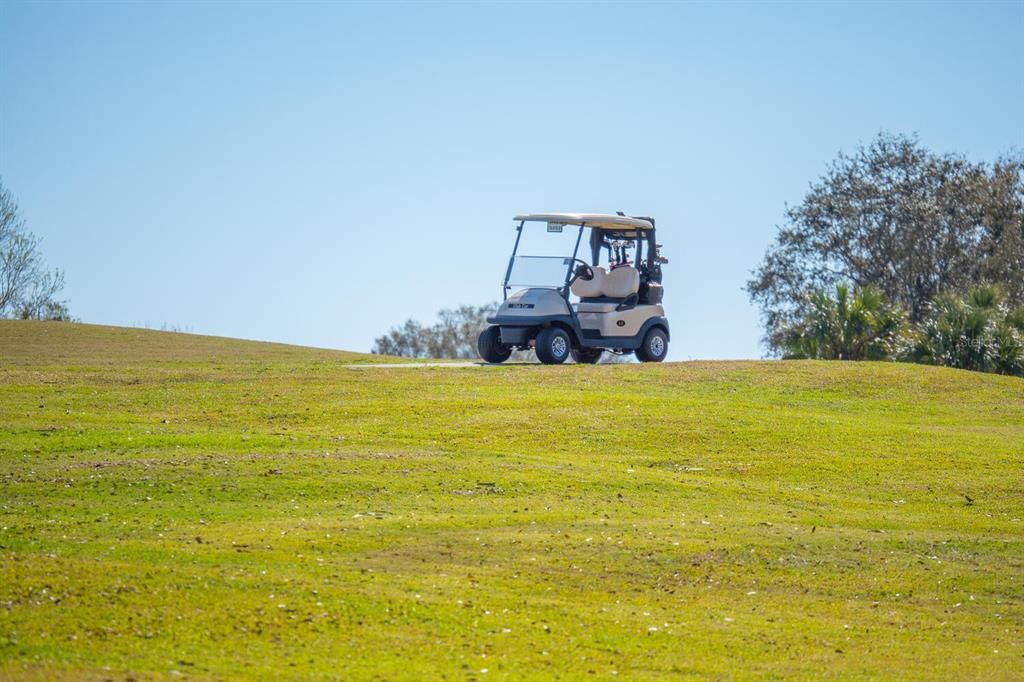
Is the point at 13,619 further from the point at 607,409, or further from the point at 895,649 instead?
the point at 607,409

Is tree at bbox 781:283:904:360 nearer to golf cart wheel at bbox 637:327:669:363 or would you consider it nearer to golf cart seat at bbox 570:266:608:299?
golf cart wheel at bbox 637:327:669:363

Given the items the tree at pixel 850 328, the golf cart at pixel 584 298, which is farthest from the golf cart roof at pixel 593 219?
the tree at pixel 850 328

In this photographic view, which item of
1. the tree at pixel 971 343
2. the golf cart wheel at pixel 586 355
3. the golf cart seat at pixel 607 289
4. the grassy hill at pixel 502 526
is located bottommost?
the grassy hill at pixel 502 526

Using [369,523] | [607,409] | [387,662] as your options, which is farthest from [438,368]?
[387,662]

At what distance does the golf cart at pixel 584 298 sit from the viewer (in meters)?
28.8

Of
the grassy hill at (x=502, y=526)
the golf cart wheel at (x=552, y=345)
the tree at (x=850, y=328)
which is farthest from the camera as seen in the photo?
the tree at (x=850, y=328)

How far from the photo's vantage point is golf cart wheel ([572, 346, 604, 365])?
30.2 m

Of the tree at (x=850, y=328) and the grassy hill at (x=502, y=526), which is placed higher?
the tree at (x=850, y=328)

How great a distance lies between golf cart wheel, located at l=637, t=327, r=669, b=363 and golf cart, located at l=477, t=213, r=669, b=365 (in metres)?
0.03

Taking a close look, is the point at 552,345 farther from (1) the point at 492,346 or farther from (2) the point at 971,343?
(2) the point at 971,343

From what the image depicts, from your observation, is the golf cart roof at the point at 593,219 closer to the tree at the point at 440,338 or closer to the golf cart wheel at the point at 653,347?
the golf cart wheel at the point at 653,347

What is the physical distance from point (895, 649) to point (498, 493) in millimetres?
5973

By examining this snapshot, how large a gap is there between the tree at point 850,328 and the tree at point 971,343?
4.02 ft

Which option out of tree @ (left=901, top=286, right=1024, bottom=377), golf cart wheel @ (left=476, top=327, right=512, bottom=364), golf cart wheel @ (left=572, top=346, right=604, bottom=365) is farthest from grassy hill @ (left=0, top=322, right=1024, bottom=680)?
tree @ (left=901, top=286, right=1024, bottom=377)
